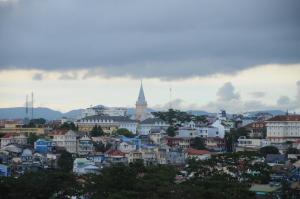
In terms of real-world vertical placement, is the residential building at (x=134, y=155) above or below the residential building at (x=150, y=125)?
below

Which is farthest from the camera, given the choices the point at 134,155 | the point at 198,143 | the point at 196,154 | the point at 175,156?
the point at 198,143

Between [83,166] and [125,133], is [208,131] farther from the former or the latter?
[83,166]

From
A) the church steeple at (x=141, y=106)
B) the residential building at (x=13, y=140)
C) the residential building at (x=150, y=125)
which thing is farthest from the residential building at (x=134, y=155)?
the church steeple at (x=141, y=106)

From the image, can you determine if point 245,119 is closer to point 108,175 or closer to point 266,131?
point 266,131

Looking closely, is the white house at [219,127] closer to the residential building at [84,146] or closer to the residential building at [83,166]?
the residential building at [84,146]

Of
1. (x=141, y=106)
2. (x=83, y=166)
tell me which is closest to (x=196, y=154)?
(x=83, y=166)

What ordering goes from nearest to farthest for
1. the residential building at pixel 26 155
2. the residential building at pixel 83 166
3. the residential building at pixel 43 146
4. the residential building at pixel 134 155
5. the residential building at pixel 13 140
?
the residential building at pixel 83 166, the residential building at pixel 26 155, the residential building at pixel 134 155, the residential building at pixel 43 146, the residential building at pixel 13 140

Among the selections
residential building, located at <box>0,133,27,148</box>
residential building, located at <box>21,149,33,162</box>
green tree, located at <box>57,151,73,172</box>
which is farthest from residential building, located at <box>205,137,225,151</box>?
green tree, located at <box>57,151,73,172</box>

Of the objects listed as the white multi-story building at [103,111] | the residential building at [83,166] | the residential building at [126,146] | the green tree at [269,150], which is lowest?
the residential building at [83,166]
